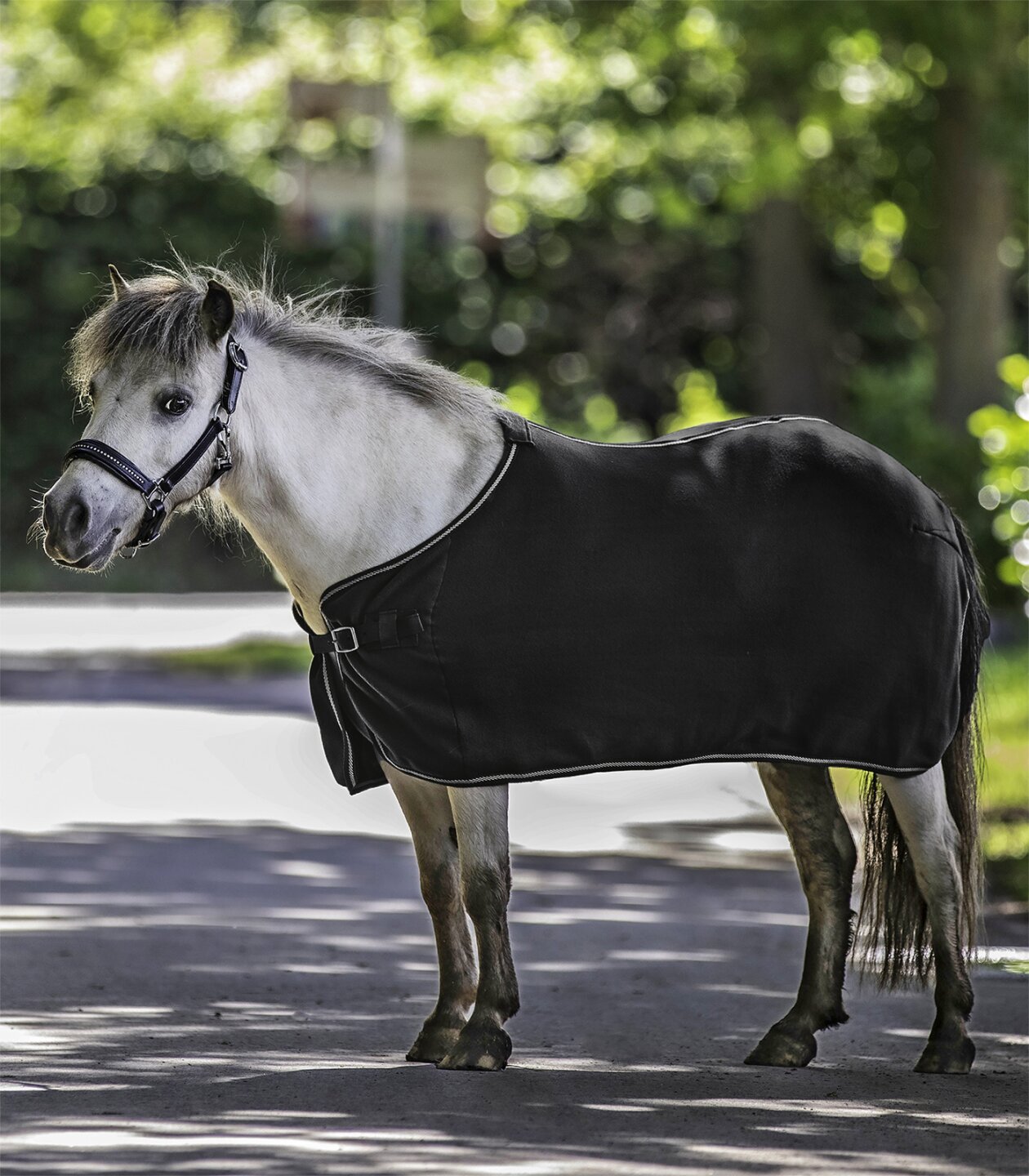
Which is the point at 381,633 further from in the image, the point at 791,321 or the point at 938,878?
the point at 791,321

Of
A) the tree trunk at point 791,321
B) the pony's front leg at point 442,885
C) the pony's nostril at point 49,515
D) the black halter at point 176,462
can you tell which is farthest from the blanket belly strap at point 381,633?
the tree trunk at point 791,321

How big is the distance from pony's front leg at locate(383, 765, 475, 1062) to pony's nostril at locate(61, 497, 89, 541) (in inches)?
44.7

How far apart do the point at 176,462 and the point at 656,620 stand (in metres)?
1.36

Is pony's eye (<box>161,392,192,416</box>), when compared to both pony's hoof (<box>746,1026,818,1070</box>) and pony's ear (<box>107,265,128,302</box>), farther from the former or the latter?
pony's hoof (<box>746,1026,818,1070</box>)

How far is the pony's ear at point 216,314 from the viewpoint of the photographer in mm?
5625

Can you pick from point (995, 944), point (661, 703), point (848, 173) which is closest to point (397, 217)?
point (848, 173)

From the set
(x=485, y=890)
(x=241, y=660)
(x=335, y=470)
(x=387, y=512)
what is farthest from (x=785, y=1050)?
(x=241, y=660)

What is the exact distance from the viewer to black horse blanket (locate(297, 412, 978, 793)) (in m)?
5.67

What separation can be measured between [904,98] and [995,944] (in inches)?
534

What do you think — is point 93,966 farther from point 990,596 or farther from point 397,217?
point 397,217

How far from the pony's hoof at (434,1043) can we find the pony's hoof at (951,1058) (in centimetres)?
133

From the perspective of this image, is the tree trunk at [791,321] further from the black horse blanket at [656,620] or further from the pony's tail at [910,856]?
the black horse blanket at [656,620]

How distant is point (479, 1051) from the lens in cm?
570

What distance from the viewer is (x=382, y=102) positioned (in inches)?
768
